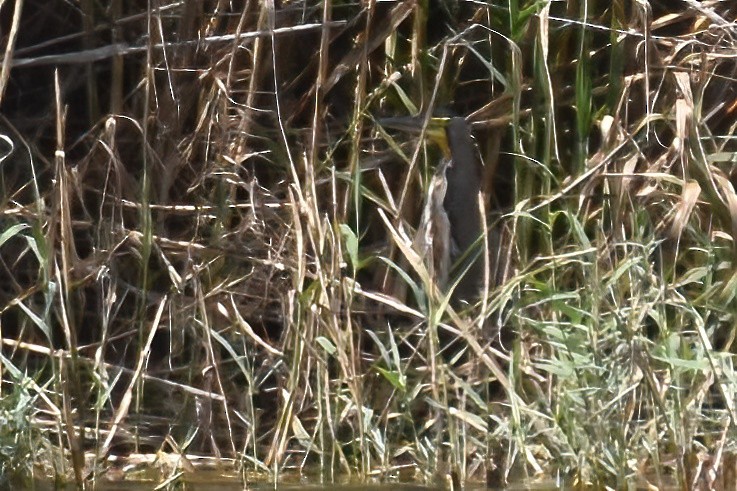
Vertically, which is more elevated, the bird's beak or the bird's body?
the bird's beak

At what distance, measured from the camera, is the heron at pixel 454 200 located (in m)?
3.72

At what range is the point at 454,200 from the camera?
3.86 metres

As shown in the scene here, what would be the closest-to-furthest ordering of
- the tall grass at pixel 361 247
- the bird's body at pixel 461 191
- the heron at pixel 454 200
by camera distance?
the tall grass at pixel 361 247
the heron at pixel 454 200
the bird's body at pixel 461 191

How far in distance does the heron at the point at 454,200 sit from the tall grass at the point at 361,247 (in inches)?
2.5

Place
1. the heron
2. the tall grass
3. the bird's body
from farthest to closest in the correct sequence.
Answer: the bird's body < the heron < the tall grass

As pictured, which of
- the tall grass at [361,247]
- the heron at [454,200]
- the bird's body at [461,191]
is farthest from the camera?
the bird's body at [461,191]

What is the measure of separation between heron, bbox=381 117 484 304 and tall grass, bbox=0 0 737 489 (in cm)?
6

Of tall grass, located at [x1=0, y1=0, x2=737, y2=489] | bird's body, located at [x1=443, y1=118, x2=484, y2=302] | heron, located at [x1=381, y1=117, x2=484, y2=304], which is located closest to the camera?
tall grass, located at [x1=0, y1=0, x2=737, y2=489]

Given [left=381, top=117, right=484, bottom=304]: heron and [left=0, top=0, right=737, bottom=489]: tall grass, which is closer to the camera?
[left=0, top=0, right=737, bottom=489]: tall grass

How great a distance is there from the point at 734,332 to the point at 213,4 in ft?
6.11

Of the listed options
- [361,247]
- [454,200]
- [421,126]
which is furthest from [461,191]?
[361,247]

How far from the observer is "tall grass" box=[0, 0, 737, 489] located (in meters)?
3.12

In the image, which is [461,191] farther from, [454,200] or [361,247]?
[361,247]

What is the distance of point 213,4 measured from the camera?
13.4ft
